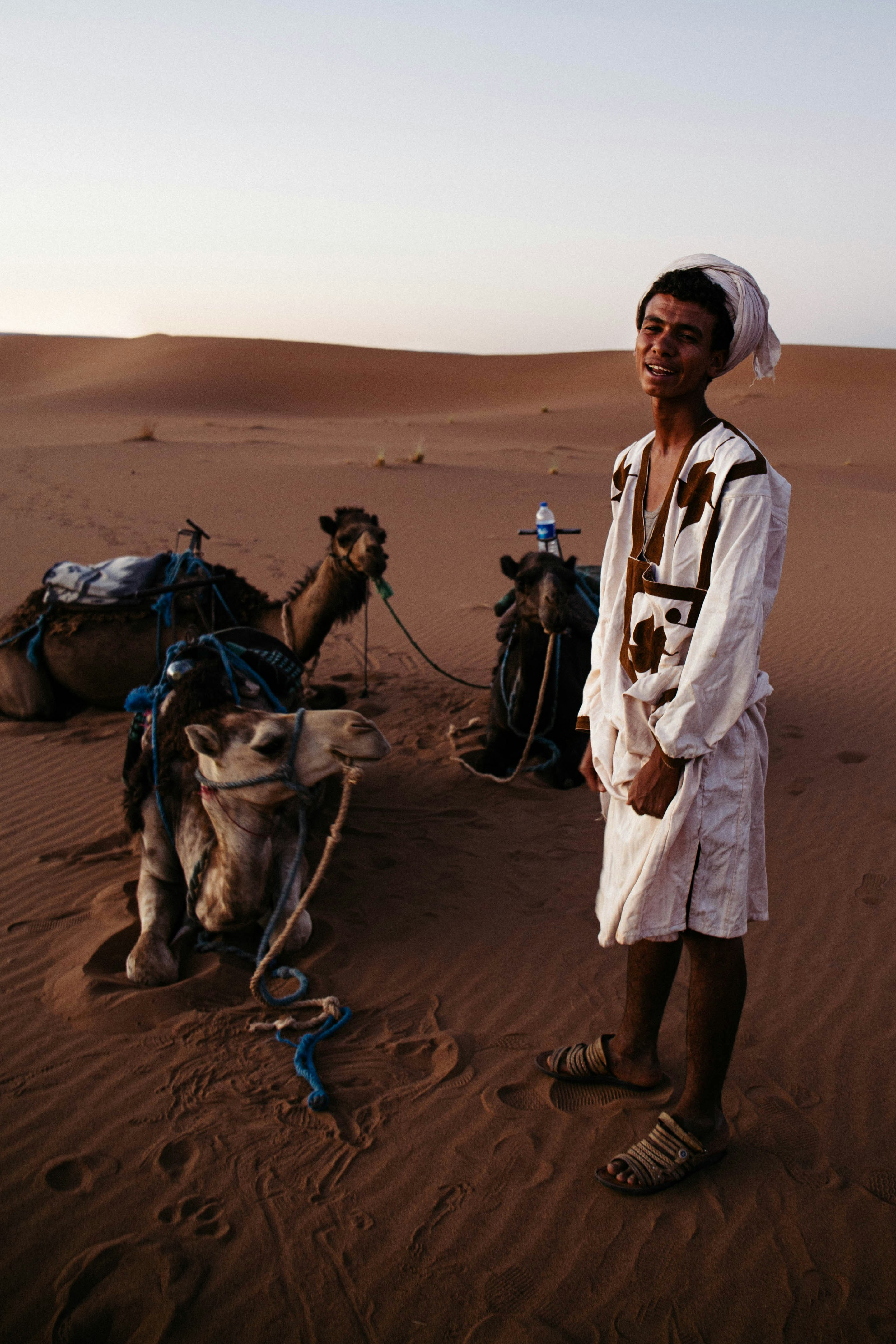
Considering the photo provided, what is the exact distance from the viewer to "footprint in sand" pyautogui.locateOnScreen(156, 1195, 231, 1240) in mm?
2570

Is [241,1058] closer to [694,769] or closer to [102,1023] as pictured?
[102,1023]

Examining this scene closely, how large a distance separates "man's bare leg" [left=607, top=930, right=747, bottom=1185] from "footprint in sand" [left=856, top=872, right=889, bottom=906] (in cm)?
204

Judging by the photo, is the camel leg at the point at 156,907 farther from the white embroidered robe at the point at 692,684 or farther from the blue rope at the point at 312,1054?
the white embroidered robe at the point at 692,684

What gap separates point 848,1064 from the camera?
3.27m

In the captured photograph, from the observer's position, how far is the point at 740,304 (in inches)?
92.1

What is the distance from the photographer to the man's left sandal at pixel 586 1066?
306cm

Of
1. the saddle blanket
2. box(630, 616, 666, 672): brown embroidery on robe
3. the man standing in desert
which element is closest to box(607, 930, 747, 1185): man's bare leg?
the man standing in desert

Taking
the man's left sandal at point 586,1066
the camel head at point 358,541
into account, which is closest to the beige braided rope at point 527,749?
the camel head at point 358,541

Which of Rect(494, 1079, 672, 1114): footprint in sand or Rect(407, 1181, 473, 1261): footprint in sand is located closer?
Rect(407, 1181, 473, 1261): footprint in sand

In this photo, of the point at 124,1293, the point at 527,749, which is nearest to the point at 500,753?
the point at 527,749

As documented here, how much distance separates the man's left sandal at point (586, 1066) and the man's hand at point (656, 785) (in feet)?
3.67

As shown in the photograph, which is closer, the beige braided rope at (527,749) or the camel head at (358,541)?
the beige braided rope at (527,749)

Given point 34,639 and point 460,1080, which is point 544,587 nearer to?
point 460,1080

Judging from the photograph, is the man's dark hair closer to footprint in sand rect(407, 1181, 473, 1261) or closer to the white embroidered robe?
the white embroidered robe
